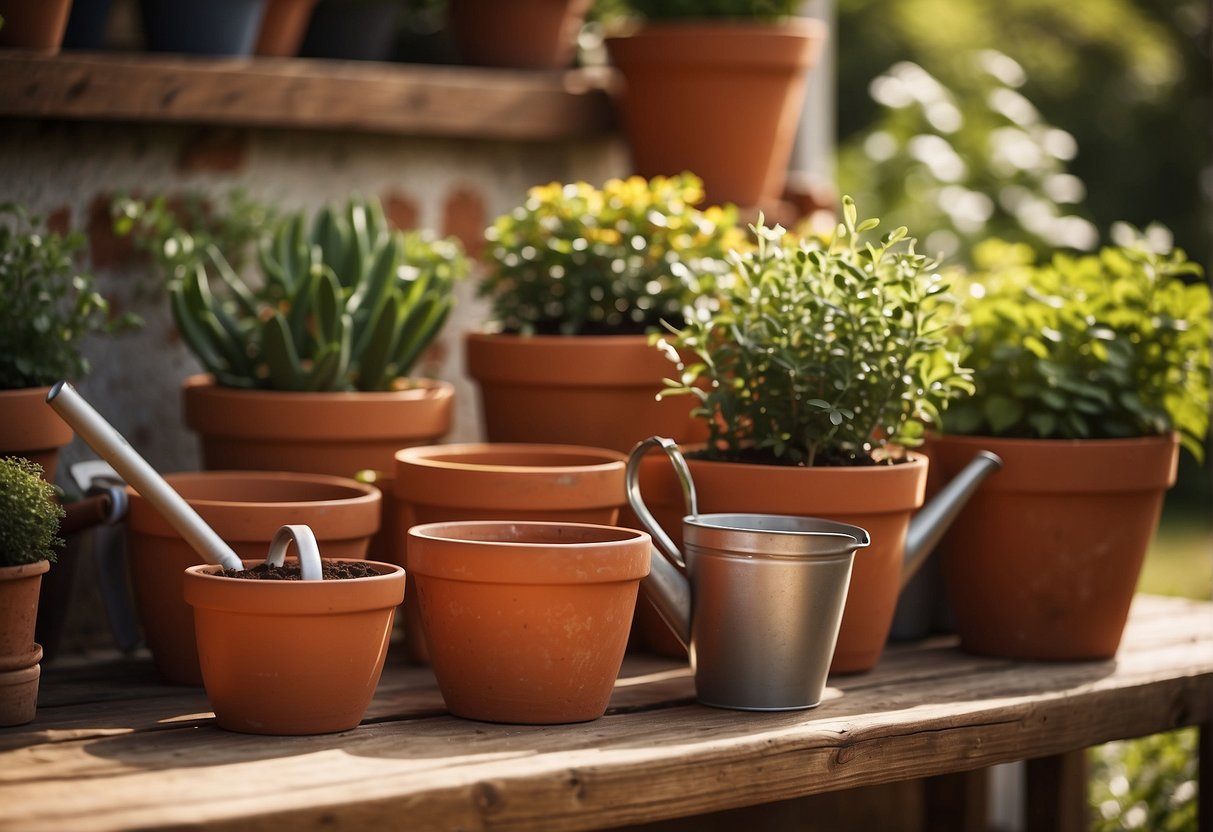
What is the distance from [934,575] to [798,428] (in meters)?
0.46

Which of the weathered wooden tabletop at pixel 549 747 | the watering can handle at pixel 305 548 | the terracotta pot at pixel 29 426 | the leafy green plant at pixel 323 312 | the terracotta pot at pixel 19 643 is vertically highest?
the leafy green plant at pixel 323 312

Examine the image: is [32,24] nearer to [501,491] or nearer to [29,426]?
[29,426]

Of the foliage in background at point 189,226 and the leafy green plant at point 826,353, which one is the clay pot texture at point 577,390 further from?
the foliage in background at point 189,226

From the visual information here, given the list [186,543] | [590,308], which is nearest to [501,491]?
[186,543]

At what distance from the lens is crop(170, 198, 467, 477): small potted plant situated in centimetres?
214

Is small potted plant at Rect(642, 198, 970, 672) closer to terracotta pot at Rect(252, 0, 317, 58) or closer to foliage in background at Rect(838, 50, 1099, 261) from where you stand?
terracotta pot at Rect(252, 0, 317, 58)

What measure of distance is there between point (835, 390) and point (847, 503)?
14cm

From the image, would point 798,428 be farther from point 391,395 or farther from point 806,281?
point 391,395

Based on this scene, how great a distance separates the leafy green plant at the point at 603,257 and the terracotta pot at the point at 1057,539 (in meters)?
0.45

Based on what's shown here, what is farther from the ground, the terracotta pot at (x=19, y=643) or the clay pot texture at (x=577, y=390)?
the clay pot texture at (x=577, y=390)

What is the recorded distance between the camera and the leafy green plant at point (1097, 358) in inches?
85.4

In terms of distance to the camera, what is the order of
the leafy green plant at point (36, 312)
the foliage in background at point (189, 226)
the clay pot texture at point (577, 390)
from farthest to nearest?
the foliage in background at point (189, 226)
the clay pot texture at point (577, 390)
the leafy green plant at point (36, 312)

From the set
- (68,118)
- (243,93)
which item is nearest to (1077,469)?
(243,93)

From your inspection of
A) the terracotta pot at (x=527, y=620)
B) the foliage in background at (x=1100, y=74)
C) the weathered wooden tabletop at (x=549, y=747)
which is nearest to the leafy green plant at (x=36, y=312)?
the weathered wooden tabletop at (x=549, y=747)
